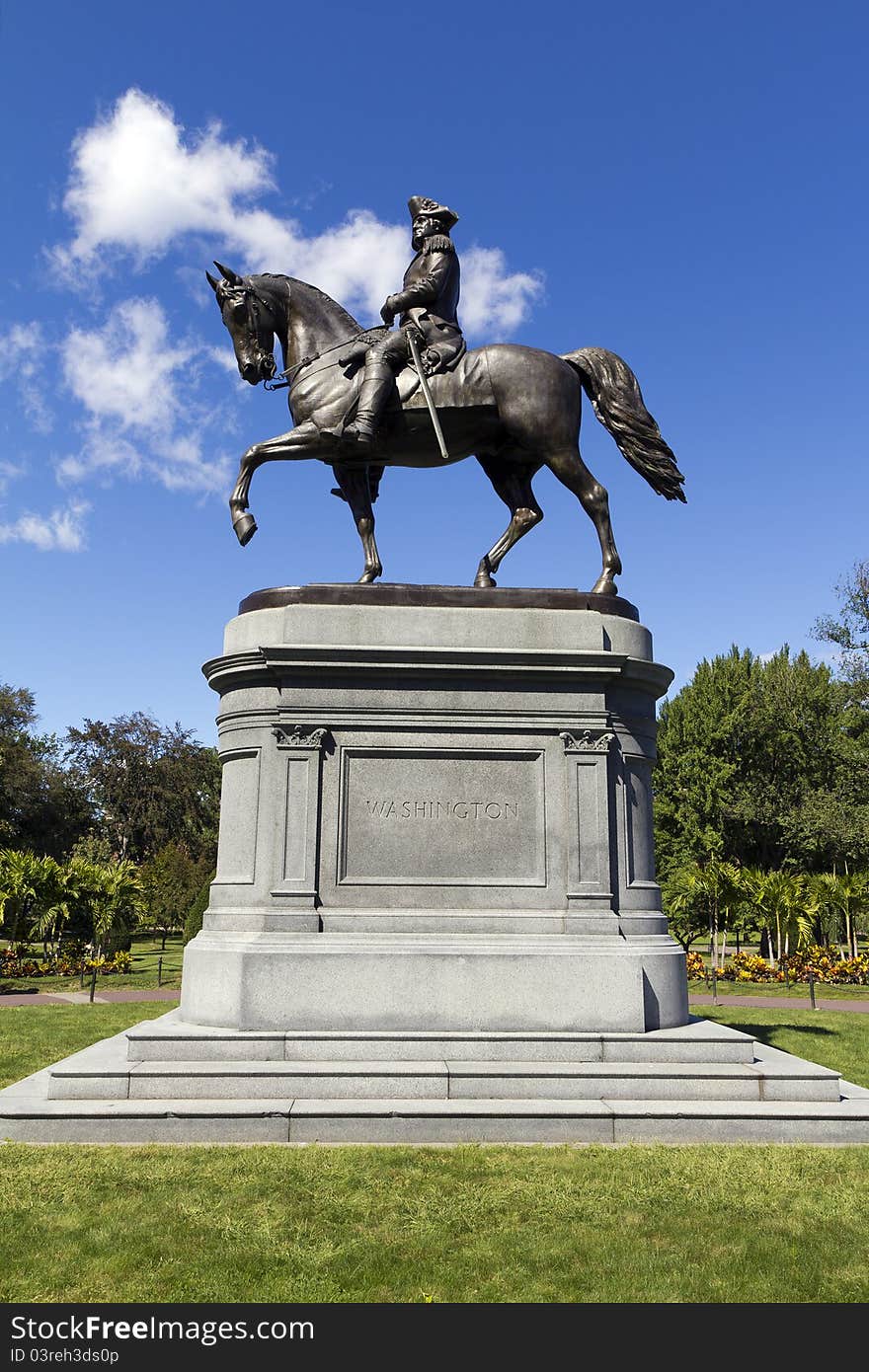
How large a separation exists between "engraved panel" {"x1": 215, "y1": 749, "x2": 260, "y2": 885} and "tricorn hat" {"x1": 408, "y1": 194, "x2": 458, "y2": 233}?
21.4ft

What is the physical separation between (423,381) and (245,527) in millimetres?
2511

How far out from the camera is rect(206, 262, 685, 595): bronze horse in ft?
37.0

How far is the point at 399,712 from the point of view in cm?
1023

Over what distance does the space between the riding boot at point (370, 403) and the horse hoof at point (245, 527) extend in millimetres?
1388

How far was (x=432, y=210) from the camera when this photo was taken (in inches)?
465

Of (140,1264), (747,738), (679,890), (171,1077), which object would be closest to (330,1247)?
(140,1264)

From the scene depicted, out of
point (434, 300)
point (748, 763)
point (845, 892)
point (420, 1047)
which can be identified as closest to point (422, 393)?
point (434, 300)

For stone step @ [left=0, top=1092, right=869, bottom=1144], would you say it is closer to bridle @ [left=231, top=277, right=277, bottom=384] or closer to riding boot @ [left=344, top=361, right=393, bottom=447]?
riding boot @ [left=344, top=361, right=393, bottom=447]

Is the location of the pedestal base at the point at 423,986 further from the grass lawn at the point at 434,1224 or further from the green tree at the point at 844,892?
the green tree at the point at 844,892

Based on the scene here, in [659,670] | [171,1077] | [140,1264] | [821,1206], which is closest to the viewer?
[140,1264]

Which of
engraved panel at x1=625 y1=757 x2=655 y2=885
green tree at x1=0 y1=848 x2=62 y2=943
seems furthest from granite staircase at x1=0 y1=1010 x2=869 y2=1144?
green tree at x1=0 y1=848 x2=62 y2=943
